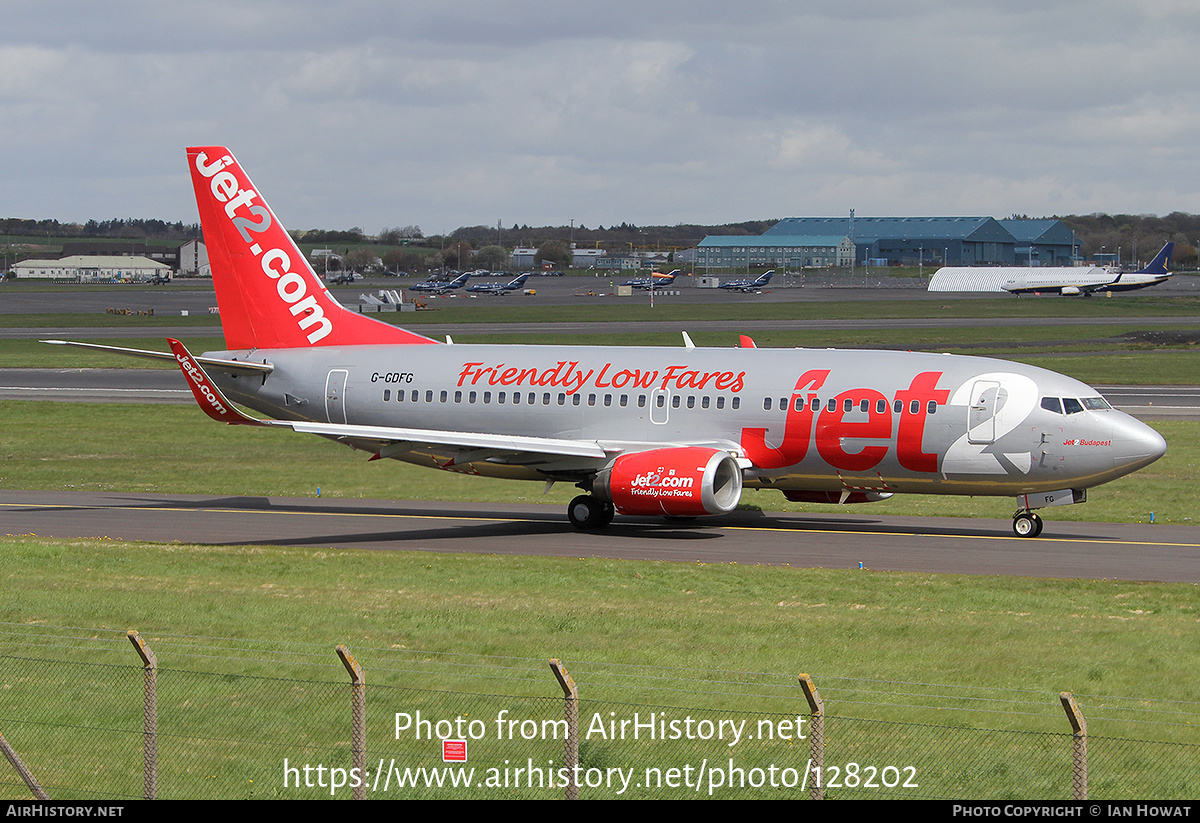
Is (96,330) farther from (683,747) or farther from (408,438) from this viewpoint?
(683,747)

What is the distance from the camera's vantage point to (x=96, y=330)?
4633 inches

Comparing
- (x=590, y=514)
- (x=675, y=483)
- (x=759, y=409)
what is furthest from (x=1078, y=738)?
(x=590, y=514)

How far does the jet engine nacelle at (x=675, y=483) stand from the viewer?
3322 centimetres

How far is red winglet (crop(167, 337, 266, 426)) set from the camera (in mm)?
34000

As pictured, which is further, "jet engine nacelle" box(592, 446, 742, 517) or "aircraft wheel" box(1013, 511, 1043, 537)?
"aircraft wheel" box(1013, 511, 1043, 537)

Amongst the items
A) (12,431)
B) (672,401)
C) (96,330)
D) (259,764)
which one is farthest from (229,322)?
(96,330)

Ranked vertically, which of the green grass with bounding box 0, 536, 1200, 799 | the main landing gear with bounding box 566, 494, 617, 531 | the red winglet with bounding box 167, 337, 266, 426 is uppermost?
the red winglet with bounding box 167, 337, 266, 426

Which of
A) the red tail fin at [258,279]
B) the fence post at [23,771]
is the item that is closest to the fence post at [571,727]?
the fence post at [23,771]

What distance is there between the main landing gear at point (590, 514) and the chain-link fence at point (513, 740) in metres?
15.8

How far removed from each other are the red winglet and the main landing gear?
28.2ft

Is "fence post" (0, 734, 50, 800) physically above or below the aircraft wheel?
above

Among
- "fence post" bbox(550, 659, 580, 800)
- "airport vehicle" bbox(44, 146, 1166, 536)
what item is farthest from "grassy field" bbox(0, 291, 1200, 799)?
"airport vehicle" bbox(44, 146, 1166, 536)

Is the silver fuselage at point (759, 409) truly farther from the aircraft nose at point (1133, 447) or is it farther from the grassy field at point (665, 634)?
the grassy field at point (665, 634)

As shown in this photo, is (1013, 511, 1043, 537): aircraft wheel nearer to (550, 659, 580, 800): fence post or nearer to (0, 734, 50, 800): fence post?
(550, 659, 580, 800): fence post
